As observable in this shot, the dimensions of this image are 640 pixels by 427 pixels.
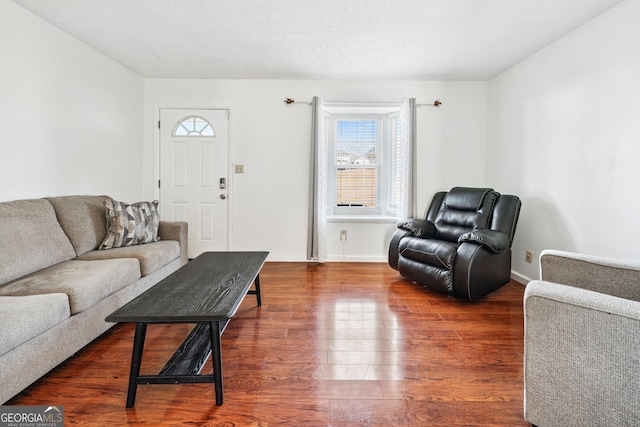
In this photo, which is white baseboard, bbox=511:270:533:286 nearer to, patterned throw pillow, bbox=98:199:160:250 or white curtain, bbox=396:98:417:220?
white curtain, bbox=396:98:417:220

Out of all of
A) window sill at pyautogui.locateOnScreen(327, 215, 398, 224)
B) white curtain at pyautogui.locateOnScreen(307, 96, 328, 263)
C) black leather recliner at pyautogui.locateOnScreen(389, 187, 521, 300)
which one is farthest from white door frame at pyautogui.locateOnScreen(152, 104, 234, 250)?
black leather recliner at pyautogui.locateOnScreen(389, 187, 521, 300)

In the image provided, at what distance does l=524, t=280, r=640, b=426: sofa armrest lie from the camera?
1062 millimetres

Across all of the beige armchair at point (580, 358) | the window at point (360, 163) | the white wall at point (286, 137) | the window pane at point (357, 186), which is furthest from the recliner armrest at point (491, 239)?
the window pane at point (357, 186)

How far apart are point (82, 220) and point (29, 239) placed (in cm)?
53

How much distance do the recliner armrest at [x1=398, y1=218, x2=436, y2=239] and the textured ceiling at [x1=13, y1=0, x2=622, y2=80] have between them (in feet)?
5.80

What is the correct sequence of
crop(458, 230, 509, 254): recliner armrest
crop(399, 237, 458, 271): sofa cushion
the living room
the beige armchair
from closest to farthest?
1. the beige armchair
2. the living room
3. crop(458, 230, 509, 254): recliner armrest
4. crop(399, 237, 458, 271): sofa cushion

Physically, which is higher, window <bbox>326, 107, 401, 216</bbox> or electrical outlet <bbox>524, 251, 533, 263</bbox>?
window <bbox>326, 107, 401, 216</bbox>

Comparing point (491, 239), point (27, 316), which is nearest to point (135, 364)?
point (27, 316)

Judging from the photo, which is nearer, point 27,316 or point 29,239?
point 27,316

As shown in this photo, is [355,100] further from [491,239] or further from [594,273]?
[594,273]

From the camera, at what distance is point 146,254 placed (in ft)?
8.71

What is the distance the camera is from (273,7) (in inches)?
96.3

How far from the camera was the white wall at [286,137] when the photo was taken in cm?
415

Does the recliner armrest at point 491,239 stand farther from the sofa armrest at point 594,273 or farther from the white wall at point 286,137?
the white wall at point 286,137
